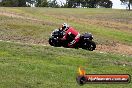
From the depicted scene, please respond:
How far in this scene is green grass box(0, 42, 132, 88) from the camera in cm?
1227

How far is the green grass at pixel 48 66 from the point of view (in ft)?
40.2

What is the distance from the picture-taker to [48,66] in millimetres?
15086

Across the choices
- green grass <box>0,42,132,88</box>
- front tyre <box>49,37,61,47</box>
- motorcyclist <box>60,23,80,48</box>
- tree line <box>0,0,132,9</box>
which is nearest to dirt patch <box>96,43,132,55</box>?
motorcyclist <box>60,23,80,48</box>

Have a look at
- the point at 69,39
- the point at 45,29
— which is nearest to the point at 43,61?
the point at 69,39

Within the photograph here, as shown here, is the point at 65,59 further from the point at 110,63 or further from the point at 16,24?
the point at 16,24

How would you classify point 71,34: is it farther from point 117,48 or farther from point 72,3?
point 72,3

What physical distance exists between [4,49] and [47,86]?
6.74m

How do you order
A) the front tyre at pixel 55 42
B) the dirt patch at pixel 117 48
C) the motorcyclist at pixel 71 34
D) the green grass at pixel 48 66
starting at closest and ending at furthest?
the green grass at pixel 48 66 < the motorcyclist at pixel 71 34 < the front tyre at pixel 55 42 < the dirt patch at pixel 117 48

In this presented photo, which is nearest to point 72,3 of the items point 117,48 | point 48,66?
point 117,48

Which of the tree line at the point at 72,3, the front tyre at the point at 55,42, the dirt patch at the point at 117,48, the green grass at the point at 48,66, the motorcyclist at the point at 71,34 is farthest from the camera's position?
the tree line at the point at 72,3

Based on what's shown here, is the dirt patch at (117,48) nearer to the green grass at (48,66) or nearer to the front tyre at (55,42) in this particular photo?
the front tyre at (55,42)

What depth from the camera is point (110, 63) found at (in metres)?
17.4

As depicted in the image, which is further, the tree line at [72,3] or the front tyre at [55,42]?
the tree line at [72,3]

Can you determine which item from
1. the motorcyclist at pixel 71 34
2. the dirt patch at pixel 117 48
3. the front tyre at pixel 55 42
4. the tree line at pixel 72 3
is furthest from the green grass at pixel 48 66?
the tree line at pixel 72 3
